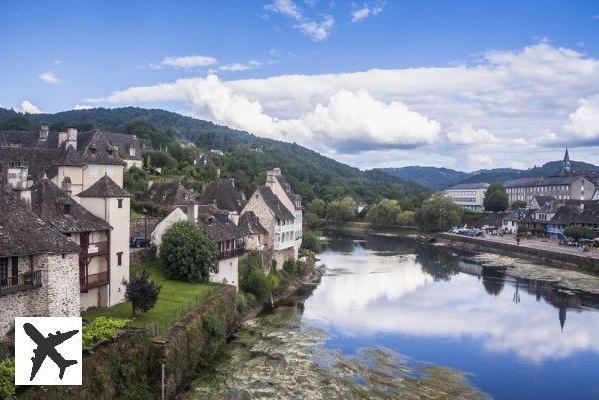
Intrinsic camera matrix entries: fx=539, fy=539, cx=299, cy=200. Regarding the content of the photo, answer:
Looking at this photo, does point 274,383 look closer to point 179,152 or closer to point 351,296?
point 351,296

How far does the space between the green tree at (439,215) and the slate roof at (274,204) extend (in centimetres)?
6824

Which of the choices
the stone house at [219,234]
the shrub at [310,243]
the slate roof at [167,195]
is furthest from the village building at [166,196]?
the shrub at [310,243]

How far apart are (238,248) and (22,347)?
31.2 meters

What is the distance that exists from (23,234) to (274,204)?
36729mm

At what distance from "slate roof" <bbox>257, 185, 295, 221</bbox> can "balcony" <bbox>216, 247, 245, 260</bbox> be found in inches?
385

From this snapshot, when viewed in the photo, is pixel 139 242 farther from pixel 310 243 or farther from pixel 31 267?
pixel 310 243

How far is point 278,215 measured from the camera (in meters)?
55.2

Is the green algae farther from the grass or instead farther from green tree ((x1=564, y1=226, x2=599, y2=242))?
green tree ((x1=564, y1=226, x2=599, y2=242))

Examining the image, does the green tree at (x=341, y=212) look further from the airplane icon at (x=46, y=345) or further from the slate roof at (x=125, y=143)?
the airplane icon at (x=46, y=345)

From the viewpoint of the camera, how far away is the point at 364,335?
37.6 meters

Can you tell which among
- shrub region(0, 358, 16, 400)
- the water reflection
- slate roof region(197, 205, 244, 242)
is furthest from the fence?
the water reflection

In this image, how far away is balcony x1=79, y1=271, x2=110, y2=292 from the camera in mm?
27984

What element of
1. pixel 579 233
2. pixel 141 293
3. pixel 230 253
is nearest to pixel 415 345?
pixel 230 253

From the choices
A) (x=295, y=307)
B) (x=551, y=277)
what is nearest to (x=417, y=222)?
(x=551, y=277)
